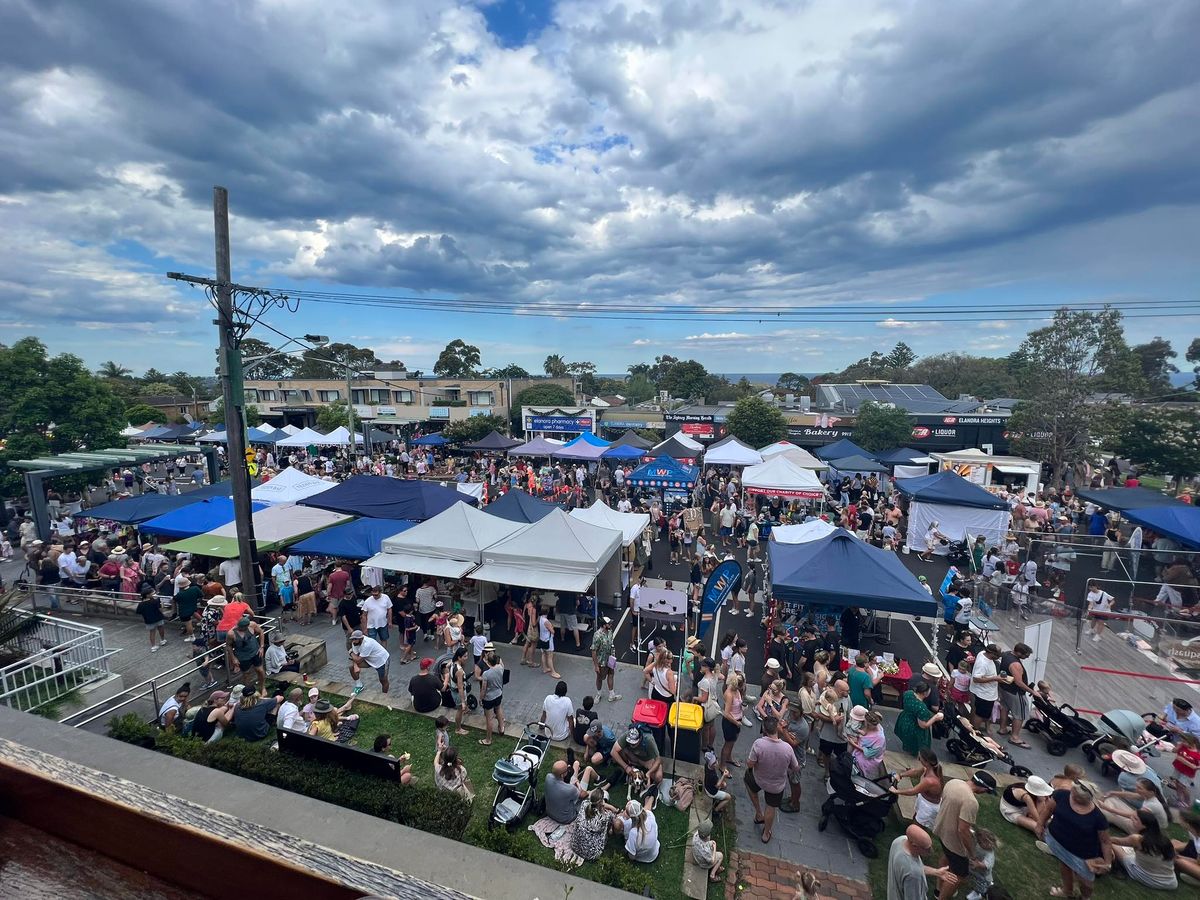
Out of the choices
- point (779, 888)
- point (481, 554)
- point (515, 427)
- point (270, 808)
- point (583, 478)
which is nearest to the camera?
point (270, 808)

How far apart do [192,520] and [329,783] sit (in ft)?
34.2

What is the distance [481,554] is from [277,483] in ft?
32.5

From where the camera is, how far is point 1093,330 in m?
25.8

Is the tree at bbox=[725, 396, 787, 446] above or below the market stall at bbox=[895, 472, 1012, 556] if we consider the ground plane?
above

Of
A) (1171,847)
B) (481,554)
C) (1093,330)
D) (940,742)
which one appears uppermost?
(1093,330)

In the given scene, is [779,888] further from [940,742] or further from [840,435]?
[840,435]

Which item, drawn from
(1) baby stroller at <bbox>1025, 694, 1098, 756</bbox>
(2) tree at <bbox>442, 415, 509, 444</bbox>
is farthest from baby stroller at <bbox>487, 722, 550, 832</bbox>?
(2) tree at <bbox>442, 415, 509, 444</bbox>

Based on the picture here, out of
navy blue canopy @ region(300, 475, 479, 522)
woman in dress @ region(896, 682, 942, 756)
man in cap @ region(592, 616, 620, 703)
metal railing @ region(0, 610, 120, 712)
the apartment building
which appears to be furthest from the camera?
the apartment building

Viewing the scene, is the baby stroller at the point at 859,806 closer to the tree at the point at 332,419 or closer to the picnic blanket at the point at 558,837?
the picnic blanket at the point at 558,837

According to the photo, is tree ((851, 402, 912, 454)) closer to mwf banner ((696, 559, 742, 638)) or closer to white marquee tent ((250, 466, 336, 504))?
mwf banner ((696, 559, 742, 638))

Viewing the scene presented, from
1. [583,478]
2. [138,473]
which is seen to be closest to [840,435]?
[583,478]

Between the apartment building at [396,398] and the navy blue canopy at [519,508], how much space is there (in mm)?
32089

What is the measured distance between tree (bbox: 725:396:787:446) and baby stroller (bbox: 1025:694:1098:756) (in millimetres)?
24625

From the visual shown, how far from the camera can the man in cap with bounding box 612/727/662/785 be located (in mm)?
6117
